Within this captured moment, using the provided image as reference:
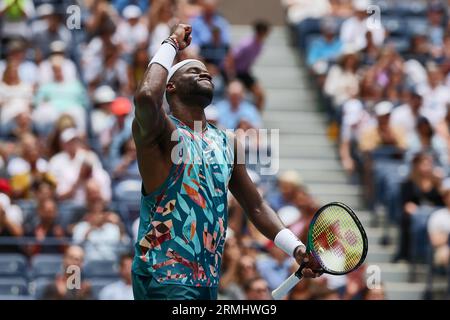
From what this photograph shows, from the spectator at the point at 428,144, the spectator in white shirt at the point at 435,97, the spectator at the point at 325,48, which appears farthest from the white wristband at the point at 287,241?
the spectator at the point at 325,48

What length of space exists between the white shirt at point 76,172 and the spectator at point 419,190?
2.71 metres

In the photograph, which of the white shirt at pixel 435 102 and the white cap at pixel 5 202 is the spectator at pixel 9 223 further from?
the white shirt at pixel 435 102

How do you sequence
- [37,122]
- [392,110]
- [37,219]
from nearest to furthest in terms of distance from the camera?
[37,219]
[37,122]
[392,110]

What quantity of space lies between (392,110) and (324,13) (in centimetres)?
235

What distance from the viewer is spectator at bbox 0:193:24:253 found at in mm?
10180

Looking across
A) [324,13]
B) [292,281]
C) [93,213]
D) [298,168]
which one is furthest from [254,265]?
[324,13]

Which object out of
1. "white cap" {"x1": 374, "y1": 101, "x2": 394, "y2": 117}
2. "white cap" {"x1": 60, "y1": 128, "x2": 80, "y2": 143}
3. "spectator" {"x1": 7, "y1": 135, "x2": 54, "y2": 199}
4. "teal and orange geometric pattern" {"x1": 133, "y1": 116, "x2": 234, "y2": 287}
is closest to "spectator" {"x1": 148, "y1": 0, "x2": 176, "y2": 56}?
"white cap" {"x1": 60, "y1": 128, "x2": 80, "y2": 143}

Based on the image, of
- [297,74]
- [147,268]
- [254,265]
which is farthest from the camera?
[297,74]

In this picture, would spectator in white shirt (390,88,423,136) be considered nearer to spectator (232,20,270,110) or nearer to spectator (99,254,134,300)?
spectator (232,20,270,110)

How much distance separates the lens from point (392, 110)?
12.4 metres

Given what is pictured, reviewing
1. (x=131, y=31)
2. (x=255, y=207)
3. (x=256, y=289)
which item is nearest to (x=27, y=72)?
(x=131, y=31)
